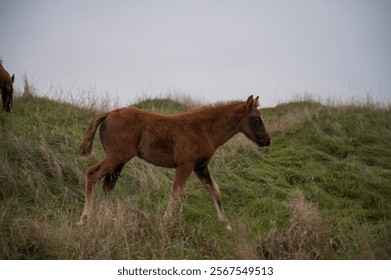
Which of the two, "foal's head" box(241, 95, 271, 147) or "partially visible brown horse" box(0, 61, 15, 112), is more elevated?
→ "partially visible brown horse" box(0, 61, 15, 112)

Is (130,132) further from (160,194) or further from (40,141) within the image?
(40,141)

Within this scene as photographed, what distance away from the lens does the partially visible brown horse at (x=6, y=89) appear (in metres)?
10.7

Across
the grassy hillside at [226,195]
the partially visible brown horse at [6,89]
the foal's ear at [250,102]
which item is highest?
the partially visible brown horse at [6,89]

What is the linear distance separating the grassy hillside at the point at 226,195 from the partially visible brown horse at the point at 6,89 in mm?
224

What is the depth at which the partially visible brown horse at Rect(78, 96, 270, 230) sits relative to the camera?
682 cm

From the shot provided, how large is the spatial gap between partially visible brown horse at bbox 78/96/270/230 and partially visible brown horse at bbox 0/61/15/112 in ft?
14.8

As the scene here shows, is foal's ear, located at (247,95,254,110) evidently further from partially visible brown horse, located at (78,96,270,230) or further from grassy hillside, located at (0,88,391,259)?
grassy hillside, located at (0,88,391,259)

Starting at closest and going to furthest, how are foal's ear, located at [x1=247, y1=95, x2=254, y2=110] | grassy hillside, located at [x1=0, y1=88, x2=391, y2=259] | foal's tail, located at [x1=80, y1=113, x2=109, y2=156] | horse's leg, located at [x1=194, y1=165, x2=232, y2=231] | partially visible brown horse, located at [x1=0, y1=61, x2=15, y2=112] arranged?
grassy hillside, located at [x1=0, y1=88, x2=391, y2=259] → foal's tail, located at [x1=80, y1=113, x2=109, y2=156] → horse's leg, located at [x1=194, y1=165, x2=232, y2=231] → foal's ear, located at [x1=247, y1=95, x2=254, y2=110] → partially visible brown horse, located at [x1=0, y1=61, x2=15, y2=112]

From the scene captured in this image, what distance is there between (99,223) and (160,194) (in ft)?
8.70

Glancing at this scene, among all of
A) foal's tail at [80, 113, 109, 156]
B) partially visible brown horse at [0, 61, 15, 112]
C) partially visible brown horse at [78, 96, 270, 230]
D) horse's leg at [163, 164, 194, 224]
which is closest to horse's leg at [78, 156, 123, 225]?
partially visible brown horse at [78, 96, 270, 230]

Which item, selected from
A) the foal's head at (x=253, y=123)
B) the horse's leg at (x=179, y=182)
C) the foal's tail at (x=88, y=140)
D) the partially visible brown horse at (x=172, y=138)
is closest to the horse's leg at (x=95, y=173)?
the partially visible brown horse at (x=172, y=138)

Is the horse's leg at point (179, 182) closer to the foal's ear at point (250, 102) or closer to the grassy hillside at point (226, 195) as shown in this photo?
the grassy hillside at point (226, 195)

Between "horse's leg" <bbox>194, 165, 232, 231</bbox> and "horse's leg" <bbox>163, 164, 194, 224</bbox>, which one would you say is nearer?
"horse's leg" <bbox>163, 164, 194, 224</bbox>
